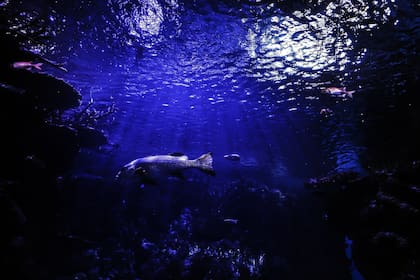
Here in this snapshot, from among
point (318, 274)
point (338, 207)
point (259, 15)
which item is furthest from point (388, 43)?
point (318, 274)

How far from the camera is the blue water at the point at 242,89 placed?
1025cm

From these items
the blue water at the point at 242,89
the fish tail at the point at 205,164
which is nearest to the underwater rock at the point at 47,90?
the blue water at the point at 242,89

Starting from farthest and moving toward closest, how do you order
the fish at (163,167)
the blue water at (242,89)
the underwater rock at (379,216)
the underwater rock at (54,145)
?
1. the underwater rock at (54,145)
2. the blue water at (242,89)
3. the underwater rock at (379,216)
4. the fish at (163,167)

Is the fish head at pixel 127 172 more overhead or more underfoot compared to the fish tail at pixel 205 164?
more underfoot

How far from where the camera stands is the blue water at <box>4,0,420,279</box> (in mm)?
10250

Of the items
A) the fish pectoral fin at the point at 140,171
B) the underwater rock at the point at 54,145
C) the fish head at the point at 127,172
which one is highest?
the fish pectoral fin at the point at 140,171

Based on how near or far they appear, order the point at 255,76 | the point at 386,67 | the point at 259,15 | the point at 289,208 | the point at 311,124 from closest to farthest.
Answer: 1. the point at 259,15
2. the point at 386,67
3. the point at 255,76
4. the point at 289,208
5. the point at 311,124

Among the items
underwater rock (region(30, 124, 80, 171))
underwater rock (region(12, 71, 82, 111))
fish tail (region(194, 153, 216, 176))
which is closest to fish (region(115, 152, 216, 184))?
fish tail (region(194, 153, 216, 176))

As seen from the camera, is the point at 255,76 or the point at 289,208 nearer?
the point at 255,76

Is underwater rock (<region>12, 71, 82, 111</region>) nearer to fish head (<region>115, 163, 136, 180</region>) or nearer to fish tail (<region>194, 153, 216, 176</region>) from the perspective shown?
fish head (<region>115, 163, 136, 180</region>)

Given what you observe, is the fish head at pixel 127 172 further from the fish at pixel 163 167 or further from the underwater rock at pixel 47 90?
the underwater rock at pixel 47 90

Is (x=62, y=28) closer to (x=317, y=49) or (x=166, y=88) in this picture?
(x=166, y=88)

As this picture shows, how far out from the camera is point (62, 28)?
1189 centimetres

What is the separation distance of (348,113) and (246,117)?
8.01 m
